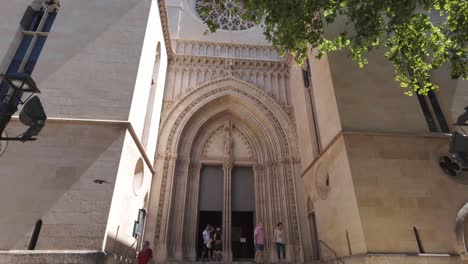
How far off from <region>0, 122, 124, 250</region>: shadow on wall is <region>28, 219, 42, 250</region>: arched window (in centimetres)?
9

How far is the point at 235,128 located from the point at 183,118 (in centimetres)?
296

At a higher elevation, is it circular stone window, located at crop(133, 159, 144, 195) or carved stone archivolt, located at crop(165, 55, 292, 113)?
carved stone archivolt, located at crop(165, 55, 292, 113)

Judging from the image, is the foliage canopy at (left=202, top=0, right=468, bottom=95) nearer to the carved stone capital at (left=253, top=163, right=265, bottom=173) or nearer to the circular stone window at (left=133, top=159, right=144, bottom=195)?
the circular stone window at (left=133, top=159, right=144, bottom=195)

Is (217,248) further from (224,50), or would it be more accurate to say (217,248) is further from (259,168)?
(224,50)

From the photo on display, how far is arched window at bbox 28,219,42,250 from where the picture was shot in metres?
5.40

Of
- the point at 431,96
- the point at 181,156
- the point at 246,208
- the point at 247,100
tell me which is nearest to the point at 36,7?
the point at 181,156

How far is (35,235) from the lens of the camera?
18.1ft

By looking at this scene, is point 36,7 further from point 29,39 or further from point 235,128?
point 235,128

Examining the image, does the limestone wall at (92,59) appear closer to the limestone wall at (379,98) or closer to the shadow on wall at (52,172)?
the shadow on wall at (52,172)

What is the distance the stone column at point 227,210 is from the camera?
434 inches

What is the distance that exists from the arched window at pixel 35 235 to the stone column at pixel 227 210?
23.6ft

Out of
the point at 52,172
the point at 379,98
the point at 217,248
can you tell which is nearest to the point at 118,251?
the point at 52,172

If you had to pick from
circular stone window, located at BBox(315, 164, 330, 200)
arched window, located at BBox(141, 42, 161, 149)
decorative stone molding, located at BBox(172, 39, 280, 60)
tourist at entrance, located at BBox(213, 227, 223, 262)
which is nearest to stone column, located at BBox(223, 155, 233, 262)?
tourist at entrance, located at BBox(213, 227, 223, 262)

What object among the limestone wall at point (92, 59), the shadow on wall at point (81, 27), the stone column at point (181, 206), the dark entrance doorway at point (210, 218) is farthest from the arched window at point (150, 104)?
the dark entrance doorway at point (210, 218)
